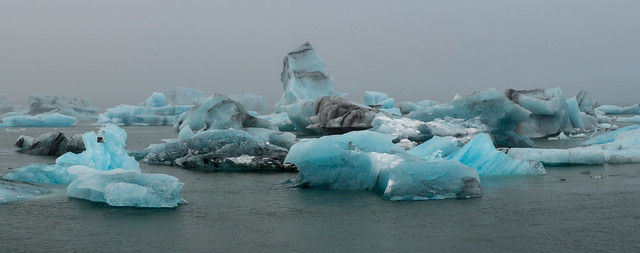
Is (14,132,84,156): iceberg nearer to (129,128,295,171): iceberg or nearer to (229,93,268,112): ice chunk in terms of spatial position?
(129,128,295,171): iceberg

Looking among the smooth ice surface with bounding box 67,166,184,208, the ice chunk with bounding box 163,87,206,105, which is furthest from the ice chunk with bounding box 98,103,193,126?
the smooth ice surface with bounding box 67,166,184,208

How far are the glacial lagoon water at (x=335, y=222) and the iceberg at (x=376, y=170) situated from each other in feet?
0.68

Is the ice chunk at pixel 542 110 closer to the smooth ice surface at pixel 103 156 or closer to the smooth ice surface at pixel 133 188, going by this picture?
the smooth ice surface at pixel 103 156

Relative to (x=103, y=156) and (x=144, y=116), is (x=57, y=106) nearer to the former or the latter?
→ (x=144, y=116)

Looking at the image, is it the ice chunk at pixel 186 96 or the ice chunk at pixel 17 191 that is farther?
the ice chunk at pixel 186 96

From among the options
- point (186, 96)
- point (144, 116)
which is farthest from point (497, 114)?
point (186, 96)

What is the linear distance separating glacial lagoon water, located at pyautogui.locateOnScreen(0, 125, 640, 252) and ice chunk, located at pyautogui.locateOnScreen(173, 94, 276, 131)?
8.56m

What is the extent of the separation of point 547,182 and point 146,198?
187 inches

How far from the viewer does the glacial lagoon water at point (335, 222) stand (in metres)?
4.75

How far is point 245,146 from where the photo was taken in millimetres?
10492

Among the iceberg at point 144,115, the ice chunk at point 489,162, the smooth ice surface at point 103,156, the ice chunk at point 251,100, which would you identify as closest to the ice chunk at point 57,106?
the iceberg at point 144,115

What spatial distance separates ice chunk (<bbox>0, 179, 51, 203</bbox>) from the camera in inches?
264

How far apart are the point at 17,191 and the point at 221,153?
3818mm

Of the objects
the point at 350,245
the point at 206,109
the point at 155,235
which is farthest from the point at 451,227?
the point at 206,109
